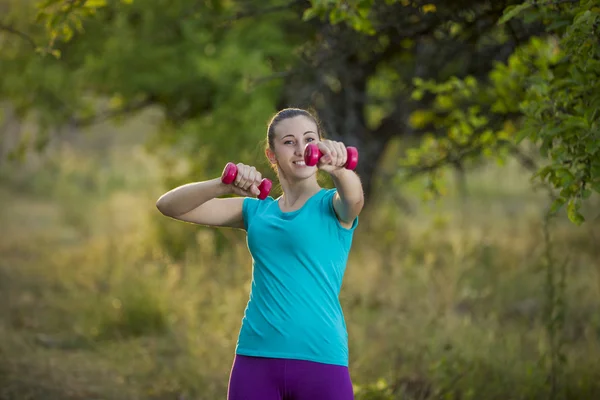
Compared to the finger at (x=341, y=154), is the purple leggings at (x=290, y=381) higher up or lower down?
lower down

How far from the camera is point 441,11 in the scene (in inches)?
213

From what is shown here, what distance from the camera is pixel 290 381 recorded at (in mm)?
2893

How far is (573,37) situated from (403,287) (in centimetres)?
577

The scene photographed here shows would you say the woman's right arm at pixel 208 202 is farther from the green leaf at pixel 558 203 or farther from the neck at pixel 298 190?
the green leaf at pixel 558 203

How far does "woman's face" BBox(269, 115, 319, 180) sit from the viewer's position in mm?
3049

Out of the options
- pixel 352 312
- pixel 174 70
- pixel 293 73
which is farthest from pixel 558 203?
pixel 174 70

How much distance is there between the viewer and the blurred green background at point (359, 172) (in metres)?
5.23

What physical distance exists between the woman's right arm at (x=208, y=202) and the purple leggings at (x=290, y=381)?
1.95 ft

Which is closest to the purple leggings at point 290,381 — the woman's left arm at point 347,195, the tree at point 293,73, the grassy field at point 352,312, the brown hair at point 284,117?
the woman's left arm at point 347,195

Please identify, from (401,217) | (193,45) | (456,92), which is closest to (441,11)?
(456,92)

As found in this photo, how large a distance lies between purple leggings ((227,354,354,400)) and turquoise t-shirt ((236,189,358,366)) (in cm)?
3

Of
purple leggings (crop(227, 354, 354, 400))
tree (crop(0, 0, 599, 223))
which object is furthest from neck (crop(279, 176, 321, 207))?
tree (crop(0, 0, 599, 223))

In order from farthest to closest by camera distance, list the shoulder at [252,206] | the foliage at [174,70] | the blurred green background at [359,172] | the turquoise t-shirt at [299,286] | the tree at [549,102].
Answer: the foliage at [174,70] < the blurred green background at [359,172] < the tree at [549,102] < the shoulder at [252,206] < the turquoise t-shirt at [299,286]

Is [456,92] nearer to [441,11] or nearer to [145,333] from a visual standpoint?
[441,11]
